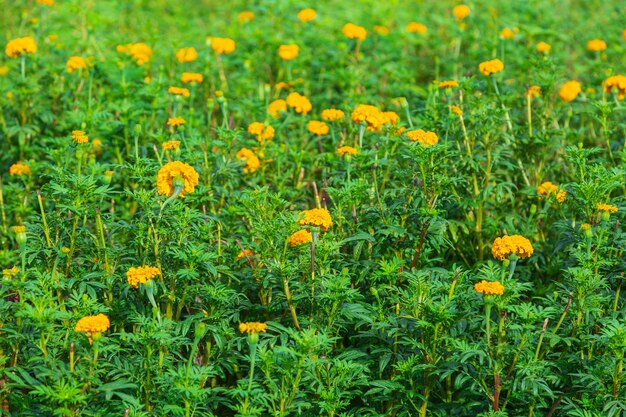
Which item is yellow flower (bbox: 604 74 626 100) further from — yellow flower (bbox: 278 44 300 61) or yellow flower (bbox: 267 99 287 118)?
yellow flower (bbox: 278 44 300 61)

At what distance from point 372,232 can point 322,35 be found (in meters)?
3.23

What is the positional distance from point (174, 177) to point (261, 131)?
49.0 inches

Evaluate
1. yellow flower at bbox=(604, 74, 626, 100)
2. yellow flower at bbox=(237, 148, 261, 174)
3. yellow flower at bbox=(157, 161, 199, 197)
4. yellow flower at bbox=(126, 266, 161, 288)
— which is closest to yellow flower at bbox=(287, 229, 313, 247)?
yellow flower at bbox=(157, 161, 199, 197)

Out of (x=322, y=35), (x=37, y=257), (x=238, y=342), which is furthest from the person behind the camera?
(x=322, y=35)

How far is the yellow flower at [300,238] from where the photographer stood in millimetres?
3286

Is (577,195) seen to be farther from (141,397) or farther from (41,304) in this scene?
(41,304)

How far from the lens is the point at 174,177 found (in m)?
3.24

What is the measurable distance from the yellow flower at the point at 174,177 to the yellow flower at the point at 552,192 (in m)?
1.60

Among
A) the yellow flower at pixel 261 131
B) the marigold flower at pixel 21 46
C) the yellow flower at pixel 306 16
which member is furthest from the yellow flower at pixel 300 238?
the yellow flower at pixel 306 16

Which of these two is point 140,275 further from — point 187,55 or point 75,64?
point 187,55

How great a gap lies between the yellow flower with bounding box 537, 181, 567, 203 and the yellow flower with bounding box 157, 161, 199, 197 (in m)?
1.60

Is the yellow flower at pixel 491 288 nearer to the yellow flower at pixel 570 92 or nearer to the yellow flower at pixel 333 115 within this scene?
the yellow flower at pixel 333 115

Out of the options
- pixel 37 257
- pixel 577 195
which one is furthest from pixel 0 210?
pixel 577 195

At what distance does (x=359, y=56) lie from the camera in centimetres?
594
